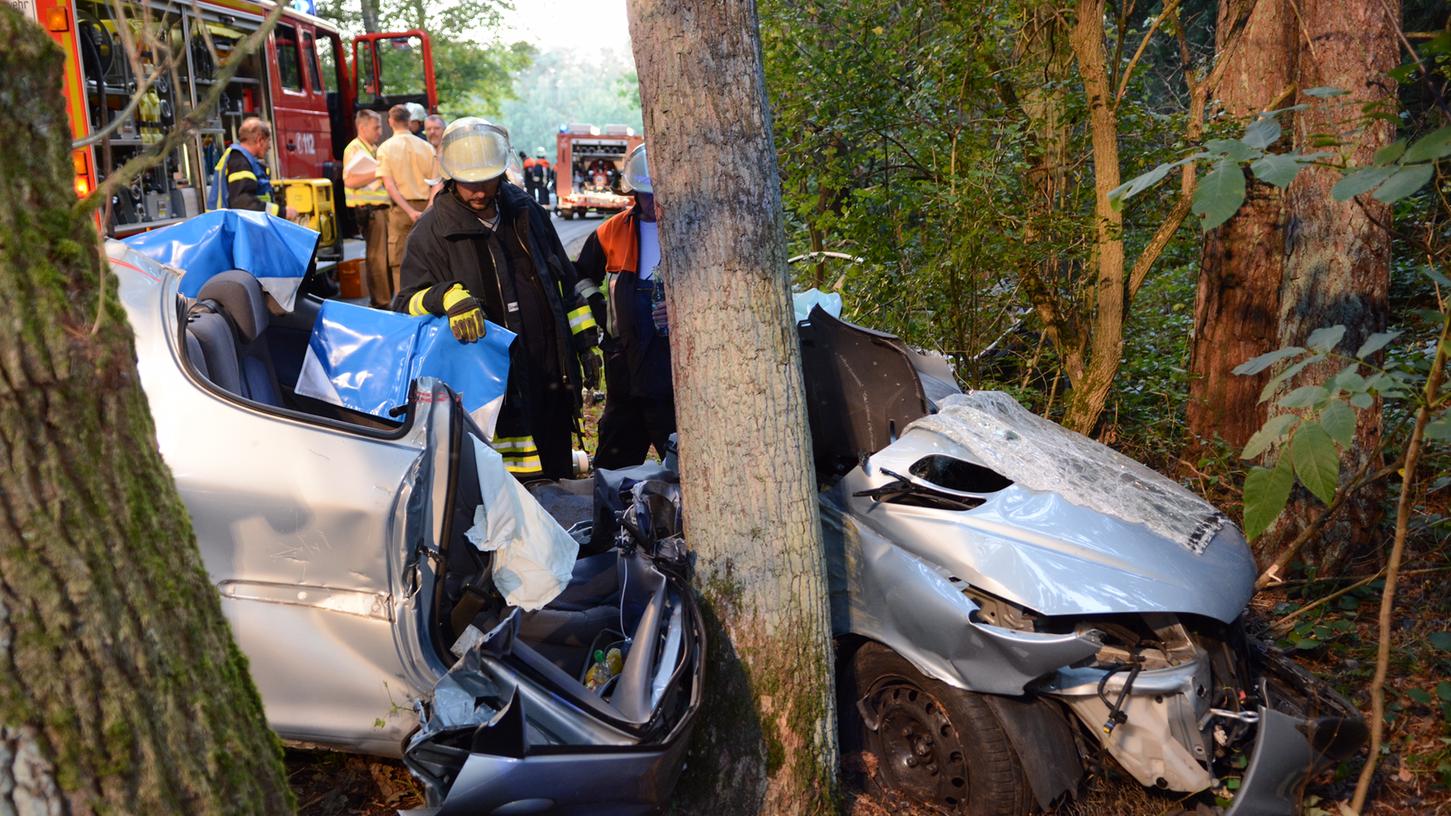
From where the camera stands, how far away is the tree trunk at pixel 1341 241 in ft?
14.1

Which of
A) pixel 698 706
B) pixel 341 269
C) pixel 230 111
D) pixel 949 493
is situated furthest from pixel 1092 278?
pixel 230 111

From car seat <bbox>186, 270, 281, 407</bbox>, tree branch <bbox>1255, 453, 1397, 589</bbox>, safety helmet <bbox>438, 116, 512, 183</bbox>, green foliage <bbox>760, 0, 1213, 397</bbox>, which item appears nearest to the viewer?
car seat <bbox>186, 270, 281, 407</bbox>

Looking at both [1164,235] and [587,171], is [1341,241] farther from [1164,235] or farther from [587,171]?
Answer: [587,171]

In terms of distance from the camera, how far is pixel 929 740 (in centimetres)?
312

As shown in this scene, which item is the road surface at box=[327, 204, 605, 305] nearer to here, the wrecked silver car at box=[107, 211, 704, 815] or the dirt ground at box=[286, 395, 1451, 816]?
the wrecked silver car at box=[107, 211, 704, 815]

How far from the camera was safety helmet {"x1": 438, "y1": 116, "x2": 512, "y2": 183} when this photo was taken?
456 centimetres

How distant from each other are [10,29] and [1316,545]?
466 cm

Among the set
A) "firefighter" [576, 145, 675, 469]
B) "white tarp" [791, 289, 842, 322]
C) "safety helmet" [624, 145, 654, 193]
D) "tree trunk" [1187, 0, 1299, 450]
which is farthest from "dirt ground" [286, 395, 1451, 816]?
"safety helmet" [624, 145, 654, 193]

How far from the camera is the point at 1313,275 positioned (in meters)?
4.48

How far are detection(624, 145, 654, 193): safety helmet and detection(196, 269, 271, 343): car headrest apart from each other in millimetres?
1735

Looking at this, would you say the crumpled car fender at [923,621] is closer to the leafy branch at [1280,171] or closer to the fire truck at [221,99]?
the leafy branch at [1280,171]

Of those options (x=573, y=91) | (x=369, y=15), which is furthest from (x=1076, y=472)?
(x=573, y=91)

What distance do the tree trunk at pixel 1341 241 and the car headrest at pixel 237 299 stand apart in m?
3.92

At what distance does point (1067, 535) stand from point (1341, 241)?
7.66ft
